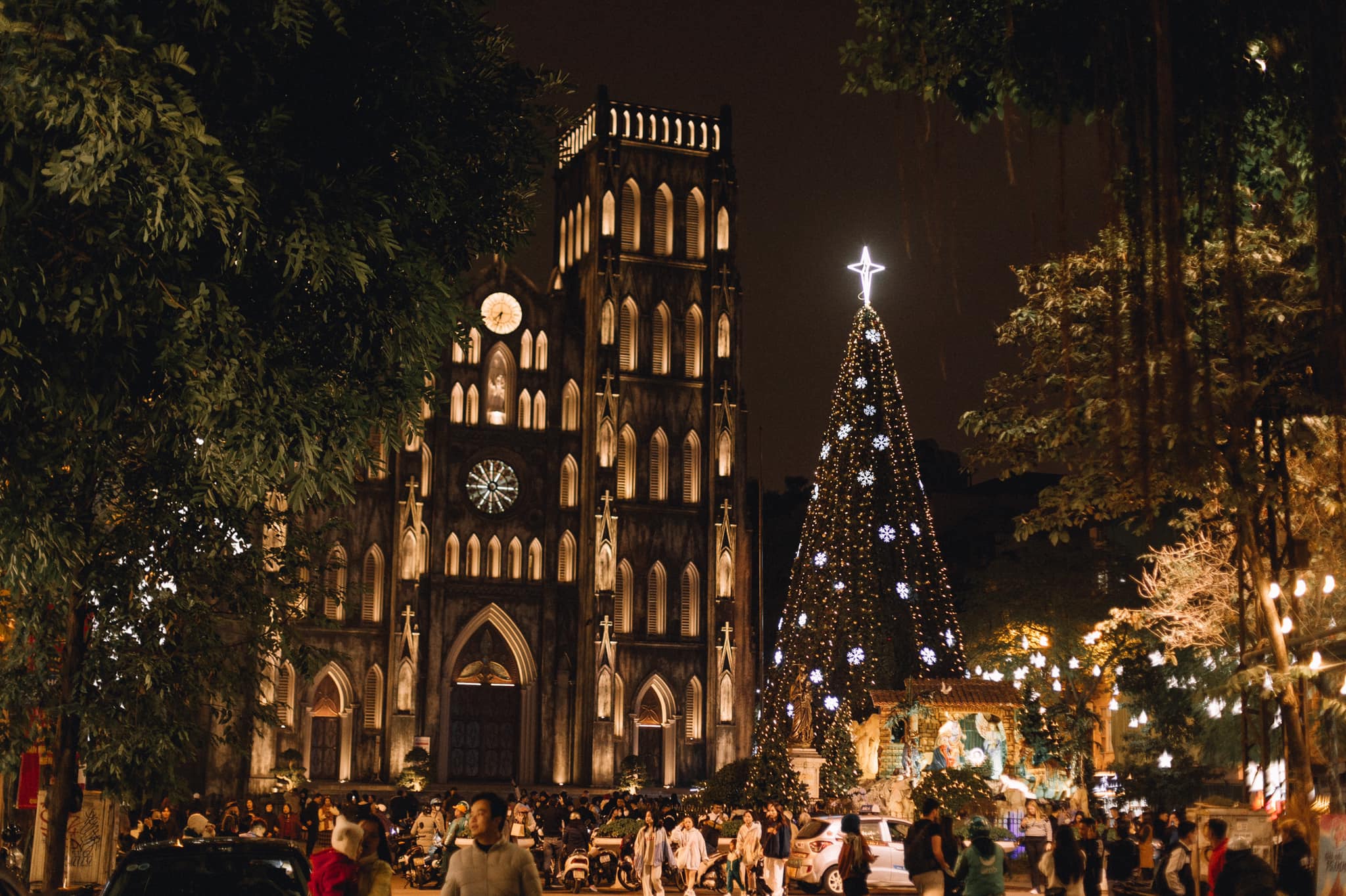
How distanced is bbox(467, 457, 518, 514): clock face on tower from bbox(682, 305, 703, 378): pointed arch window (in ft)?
23.9

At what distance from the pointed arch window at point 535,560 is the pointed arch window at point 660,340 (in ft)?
24.0

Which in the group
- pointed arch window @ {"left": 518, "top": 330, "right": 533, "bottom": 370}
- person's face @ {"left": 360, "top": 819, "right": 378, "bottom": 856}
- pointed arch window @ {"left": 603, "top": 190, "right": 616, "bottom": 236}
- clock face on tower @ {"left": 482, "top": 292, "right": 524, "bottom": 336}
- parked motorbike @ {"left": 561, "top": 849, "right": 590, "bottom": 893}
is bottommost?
parked motorbike @ {"left": 561, "top": 849, "right": 590, "bottom": 893}

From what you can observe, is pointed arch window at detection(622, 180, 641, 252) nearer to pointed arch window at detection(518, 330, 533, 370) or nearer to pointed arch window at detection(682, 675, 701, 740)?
pointed arch window at detection(518, 330, 533, 370)

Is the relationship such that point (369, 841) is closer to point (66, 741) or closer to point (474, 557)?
point (66, 741)

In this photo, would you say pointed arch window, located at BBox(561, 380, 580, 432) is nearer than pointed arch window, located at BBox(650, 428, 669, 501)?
No

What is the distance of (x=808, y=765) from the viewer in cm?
3381

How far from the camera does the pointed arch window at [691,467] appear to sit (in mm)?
55594

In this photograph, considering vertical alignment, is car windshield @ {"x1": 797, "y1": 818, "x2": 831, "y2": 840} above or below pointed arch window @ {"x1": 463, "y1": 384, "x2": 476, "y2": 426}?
below

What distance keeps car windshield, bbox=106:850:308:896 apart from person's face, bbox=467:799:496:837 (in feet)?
7.85

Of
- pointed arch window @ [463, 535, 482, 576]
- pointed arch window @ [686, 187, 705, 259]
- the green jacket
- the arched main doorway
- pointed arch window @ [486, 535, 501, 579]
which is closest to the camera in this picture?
the green jacket

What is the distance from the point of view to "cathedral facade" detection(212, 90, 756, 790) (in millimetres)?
51750

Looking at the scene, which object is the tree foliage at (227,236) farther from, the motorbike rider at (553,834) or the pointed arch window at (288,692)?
the pointed arch window at (288,692)

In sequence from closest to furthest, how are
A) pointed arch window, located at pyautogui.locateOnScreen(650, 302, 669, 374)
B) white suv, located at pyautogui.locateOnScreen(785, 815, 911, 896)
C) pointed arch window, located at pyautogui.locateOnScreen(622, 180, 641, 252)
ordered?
white suv, located at pyautogui.locateOnScreen(785, 815, 911, 896) < pointed arch window, located at pyautogui.locateOnScreen(650, 302, 669, 374) < pointed arch window, located at pyautogui.locateOnScreen(622, 180, 641, 252)

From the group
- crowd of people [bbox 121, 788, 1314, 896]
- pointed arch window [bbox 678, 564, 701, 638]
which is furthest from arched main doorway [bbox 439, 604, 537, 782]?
crowd of people [bbox 121, 788, 1314, 896]
